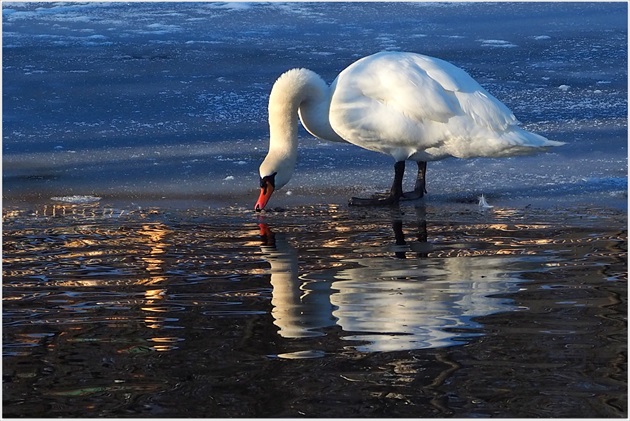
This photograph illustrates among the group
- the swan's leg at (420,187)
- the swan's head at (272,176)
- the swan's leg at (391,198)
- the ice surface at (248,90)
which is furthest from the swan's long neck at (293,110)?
the swan's leg at (420,187)

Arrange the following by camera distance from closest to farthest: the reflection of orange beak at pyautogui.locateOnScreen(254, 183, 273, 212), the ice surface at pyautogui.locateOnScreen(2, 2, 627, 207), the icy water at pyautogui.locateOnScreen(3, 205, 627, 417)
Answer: the icy water at pyautogui.locateOnScreen(3, 205, 627, 417)
the reflection of orange beak at pyautogui.locateOnScreen(254, 183, 273, 212)
the ice surface at pyautogui.locateOnScreen(2, 2, 627, 207)

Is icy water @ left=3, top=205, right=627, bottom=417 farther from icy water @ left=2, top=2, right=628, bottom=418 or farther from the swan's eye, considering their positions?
the swan's eye

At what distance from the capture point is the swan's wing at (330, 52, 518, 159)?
6.53 metres

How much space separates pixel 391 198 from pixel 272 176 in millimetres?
655

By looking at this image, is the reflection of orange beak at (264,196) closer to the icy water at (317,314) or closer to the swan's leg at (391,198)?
the icy water at (317,314)

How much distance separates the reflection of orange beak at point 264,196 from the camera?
251 inches

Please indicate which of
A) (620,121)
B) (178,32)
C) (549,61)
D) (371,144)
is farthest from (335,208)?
(178,32)

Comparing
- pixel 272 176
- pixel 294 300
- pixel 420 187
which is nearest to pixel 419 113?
pixel 420 187

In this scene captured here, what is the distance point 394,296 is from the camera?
446 cm

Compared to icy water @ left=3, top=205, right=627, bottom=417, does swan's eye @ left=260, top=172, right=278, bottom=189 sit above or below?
above

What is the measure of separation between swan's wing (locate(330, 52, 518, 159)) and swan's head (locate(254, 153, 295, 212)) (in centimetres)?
35

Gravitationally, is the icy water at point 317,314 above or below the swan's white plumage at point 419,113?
Answer: below

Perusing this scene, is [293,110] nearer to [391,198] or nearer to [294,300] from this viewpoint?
[391,198]

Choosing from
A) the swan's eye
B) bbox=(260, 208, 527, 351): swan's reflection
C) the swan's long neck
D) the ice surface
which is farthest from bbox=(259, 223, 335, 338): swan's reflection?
the ice surface
